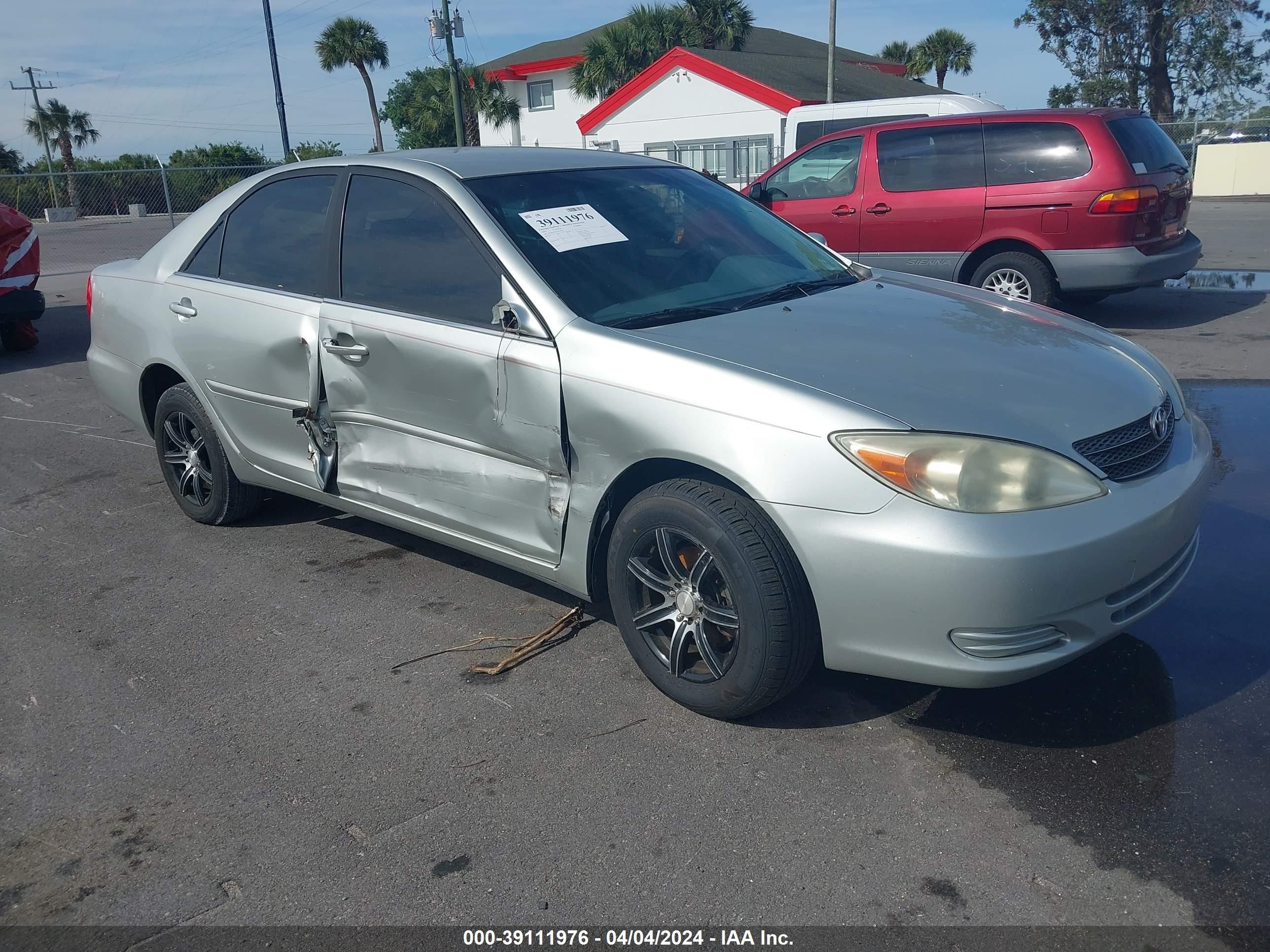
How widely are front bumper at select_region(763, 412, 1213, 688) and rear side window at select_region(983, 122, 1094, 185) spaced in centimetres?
633

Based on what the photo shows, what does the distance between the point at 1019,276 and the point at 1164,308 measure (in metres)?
1.94

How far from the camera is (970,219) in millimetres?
8836

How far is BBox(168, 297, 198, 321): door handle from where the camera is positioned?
4691mm

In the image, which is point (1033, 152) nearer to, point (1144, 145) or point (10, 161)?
point (1144, 145)

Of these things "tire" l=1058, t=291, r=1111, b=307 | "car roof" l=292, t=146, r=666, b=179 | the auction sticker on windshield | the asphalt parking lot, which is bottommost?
the asphalt parking lot

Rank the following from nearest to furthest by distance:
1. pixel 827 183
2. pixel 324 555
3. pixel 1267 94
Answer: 1. pixel 324 555
2. pixel 827 183
3. pixel 1267 94

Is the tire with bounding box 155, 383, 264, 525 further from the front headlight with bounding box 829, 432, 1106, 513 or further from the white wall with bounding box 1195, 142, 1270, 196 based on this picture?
the white wall with bounding box 1195, 142, 1270, 196

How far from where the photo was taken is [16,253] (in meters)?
9.59

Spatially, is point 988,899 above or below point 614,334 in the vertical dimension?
below

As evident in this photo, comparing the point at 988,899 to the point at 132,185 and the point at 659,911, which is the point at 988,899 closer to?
the point at 659,911

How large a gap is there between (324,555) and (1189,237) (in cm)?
797

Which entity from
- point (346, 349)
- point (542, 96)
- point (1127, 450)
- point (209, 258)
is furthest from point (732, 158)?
point (1127, 450)

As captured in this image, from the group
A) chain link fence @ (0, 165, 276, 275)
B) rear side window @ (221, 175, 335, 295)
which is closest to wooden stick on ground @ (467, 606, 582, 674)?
rear side window @ (221, 175, 335, 295)

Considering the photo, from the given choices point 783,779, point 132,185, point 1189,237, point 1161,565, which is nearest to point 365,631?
point 783,779
